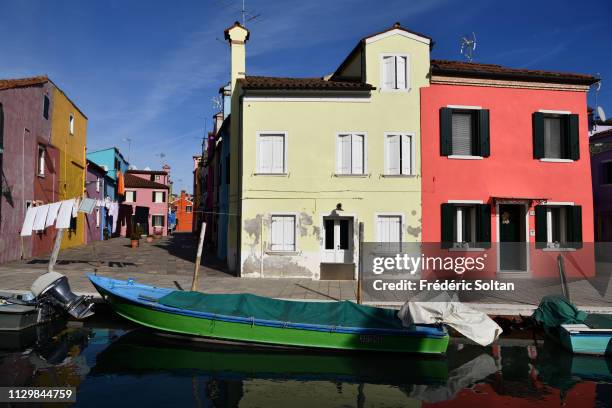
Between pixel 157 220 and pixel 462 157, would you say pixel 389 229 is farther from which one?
pixel 157 220

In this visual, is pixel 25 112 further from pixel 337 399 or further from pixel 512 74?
pixel 512 74

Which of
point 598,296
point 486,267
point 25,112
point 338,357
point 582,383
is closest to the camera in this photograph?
point 582,383

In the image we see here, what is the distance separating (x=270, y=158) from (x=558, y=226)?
1202cm

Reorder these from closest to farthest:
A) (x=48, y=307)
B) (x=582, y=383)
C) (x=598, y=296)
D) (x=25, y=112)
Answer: (x=582, y=383)
(x=48, y=307)
(x=598, y=296)
(x=25, y=112)

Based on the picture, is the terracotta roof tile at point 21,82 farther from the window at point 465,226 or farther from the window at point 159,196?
the window at point 159,196

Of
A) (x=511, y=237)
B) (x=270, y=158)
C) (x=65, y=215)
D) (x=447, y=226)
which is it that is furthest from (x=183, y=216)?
(x=511, y=237)

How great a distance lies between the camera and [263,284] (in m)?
15.4

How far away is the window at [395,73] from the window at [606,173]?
46.5 ft

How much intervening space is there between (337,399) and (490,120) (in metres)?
13.4

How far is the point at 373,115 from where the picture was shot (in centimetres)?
1730

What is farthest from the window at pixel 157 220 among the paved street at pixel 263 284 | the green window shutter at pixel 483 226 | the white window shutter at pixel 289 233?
the green window shutter at pixel 483 226

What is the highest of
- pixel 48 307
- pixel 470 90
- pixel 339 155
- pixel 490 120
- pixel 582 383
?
pixel 470 90

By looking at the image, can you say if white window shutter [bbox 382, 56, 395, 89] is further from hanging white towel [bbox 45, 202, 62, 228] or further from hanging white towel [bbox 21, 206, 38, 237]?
hanging white towel [bbox 21, 206, 38, 237]

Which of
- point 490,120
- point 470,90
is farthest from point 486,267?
point 470,90
